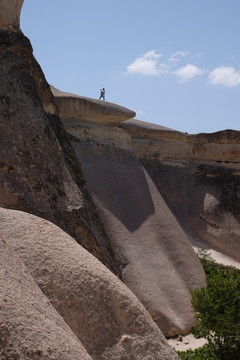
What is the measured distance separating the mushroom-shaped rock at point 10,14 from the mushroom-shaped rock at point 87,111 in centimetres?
626

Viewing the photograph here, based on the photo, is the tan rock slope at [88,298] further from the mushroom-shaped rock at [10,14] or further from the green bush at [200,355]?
the green bush at [200,355]

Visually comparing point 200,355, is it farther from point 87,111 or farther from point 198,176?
point 198,176

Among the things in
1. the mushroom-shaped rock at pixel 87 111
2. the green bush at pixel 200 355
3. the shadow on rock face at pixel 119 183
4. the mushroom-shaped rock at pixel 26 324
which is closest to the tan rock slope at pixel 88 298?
the mushroom-shaped rock at pixel 26 324

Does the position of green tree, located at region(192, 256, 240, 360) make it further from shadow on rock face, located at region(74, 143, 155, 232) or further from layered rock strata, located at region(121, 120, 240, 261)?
layered rock strata, located at region(121, 120, 240, 261)

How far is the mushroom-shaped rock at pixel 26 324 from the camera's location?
2143 mm

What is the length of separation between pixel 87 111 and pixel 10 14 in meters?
7.16

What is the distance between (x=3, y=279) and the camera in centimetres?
237

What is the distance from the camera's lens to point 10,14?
27.2 feet

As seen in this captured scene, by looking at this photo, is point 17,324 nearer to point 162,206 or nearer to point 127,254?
point 127,254

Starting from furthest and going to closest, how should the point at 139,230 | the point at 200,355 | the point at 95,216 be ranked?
the point at 139,230 < the point at 200,355 < the point at 95,216

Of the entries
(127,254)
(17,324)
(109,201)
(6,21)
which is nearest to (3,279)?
(17,324)

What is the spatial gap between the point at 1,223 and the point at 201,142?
18.1 metres

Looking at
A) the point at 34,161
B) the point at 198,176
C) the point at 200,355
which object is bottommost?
the point at 200,355

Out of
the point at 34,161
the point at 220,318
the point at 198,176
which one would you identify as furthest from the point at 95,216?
the point at 198,176
